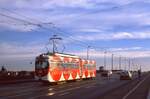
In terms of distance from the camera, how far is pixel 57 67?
5022cm

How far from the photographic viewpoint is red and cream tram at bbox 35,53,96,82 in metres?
48.0

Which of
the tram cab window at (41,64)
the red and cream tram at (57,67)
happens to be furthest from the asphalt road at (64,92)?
the tram cab window at (41,64)

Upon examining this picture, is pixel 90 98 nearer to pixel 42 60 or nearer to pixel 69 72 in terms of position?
pixel 42 60

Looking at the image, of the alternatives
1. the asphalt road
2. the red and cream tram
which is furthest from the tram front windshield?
the asphalt road

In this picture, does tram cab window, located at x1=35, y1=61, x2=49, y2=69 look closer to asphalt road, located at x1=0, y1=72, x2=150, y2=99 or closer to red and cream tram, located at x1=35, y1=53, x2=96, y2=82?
red and cream tram, located at x1=35, y1=53, x2=96, y2=82

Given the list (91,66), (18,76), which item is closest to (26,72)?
(18,76)

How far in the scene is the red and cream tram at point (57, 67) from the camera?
48000 mm

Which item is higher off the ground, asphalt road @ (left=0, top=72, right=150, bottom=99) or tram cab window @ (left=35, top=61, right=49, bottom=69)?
tram cab window @ (left=35, top=61, right=49, bottom=69)

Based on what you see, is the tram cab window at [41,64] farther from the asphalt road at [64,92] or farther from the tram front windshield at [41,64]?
the asphalt road at [64,92]

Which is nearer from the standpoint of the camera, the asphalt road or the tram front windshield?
the asphalt road

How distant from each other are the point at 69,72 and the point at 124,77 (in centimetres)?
2483

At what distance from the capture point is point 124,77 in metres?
78.3

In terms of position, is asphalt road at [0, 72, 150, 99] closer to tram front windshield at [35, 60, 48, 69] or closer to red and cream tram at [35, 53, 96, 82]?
red and cream tram at [35, 53, 96, 82]

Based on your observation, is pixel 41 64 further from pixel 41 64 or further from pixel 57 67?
pixel 57 67
